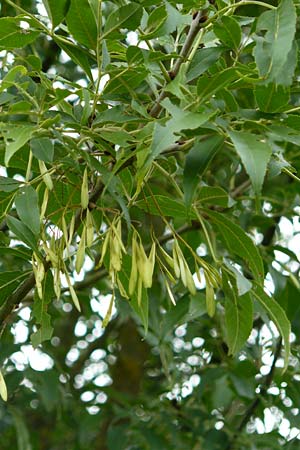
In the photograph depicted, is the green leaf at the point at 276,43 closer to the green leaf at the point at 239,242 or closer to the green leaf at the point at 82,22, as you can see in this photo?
the green leaf at the point at 82,22

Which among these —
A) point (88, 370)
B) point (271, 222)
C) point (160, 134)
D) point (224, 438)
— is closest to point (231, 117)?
point (160, 134)

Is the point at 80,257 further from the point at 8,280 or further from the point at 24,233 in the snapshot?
the point at 8,280

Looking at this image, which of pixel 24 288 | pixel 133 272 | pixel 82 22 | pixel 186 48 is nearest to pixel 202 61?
pixel 186 48

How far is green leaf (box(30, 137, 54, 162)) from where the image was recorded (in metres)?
0.90

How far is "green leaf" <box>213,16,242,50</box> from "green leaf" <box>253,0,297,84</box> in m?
0.04

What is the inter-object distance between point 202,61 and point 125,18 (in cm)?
9

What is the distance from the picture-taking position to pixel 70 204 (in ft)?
3.42

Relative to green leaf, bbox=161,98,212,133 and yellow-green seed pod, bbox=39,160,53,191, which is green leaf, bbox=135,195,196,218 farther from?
green leaf, bbox=161,98,212,133

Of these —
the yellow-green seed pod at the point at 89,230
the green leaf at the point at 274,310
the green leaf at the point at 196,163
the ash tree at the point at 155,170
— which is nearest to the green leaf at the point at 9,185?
the ash tree at the point at 155,170

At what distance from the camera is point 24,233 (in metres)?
0.95

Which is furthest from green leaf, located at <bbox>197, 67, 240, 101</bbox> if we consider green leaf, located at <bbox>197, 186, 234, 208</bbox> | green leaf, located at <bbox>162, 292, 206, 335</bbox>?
green leaf, located at <bbox>162, 292, 206, 335</bbox>

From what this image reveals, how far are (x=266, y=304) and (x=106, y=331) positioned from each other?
1.49m

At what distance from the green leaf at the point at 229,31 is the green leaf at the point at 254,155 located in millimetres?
135

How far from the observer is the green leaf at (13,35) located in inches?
37.3
